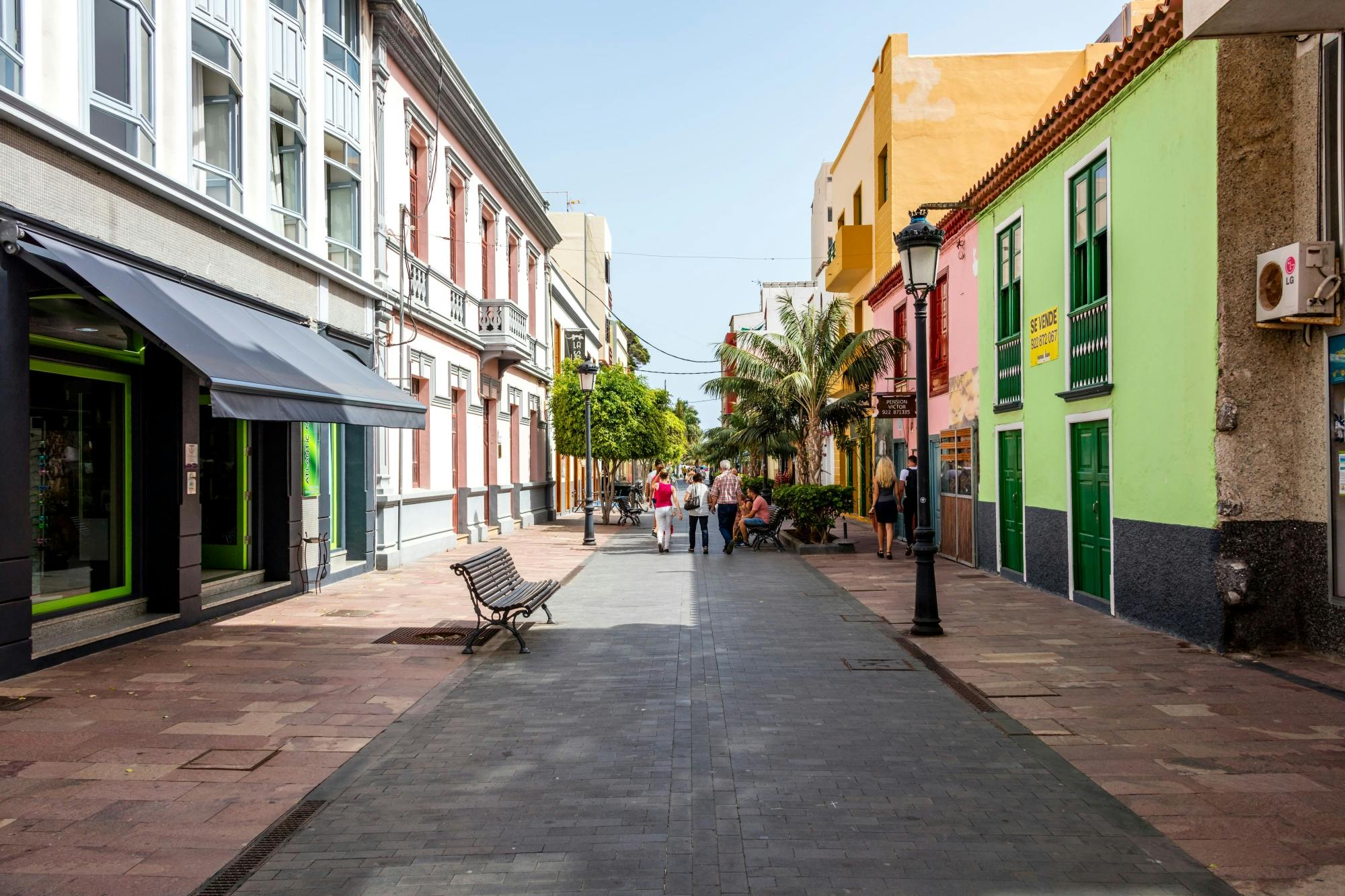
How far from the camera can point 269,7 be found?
1230 cm

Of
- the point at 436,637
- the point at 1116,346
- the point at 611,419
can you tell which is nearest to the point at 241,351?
the point at 436,637

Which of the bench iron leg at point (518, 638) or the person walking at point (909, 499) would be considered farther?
the person walking at point (909, 499)

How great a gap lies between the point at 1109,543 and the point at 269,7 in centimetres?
1189

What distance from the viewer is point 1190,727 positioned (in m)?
6.04

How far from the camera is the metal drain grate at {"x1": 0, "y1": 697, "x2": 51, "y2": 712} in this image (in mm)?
6594

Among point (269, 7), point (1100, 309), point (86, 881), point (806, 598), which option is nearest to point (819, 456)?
point (806, 598)

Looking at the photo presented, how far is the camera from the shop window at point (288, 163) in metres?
12.5

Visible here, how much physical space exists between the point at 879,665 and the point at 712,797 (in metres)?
3.57

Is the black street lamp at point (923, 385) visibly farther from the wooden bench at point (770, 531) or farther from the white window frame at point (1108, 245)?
the wooden bench at point (770, 531)

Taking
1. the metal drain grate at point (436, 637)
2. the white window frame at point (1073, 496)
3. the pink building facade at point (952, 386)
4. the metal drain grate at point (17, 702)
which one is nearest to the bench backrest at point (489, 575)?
the metal drain grate at point (436, 637)

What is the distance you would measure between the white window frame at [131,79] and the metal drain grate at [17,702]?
15.7 ft

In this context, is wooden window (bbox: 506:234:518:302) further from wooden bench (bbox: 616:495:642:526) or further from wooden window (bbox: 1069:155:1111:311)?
wooden window (bbox: 1069:155:1111:311)

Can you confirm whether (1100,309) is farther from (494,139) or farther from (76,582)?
(494,139)

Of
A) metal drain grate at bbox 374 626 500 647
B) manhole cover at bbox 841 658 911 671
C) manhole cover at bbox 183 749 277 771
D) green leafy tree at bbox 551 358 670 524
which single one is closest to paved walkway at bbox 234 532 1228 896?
manhole cover at bbox 841 658 911 671
